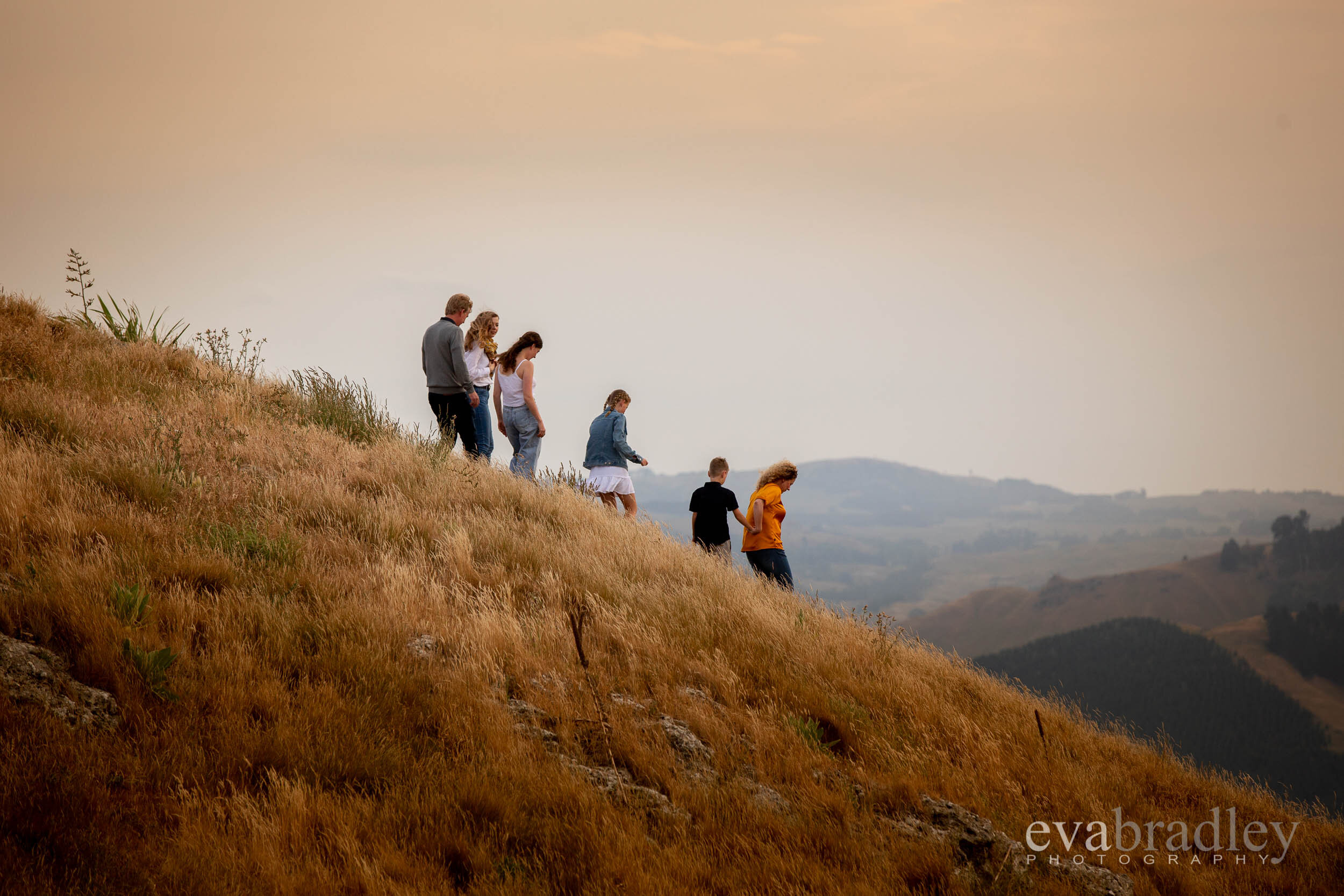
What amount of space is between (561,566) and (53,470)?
3499mm

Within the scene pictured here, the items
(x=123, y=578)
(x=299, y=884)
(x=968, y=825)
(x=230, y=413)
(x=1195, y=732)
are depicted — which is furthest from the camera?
(x=1195, y=732)

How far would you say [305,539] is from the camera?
5598 millimetres

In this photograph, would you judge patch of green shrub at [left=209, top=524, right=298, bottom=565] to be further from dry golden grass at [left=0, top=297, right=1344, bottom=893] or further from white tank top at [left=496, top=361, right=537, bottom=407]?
white tank top at [left=496, top=361, right=537, bottom=407]

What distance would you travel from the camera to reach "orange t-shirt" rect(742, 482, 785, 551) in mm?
8891

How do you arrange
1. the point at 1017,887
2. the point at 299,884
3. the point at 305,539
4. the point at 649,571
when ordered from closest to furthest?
the point at 299,884 < the point at 1017,887 < the point at 305,539 < the point at 649,571

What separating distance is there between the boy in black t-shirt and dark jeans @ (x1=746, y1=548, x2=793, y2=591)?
0.29m

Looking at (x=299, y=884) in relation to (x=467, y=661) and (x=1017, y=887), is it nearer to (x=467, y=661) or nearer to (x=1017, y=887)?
(x=467, y=661)

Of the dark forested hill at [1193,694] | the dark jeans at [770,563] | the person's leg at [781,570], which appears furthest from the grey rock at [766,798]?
the dark forested hill at [1193,694]

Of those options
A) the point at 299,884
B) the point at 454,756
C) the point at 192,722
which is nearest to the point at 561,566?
the point at 454,756

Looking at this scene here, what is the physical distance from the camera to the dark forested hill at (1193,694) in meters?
153

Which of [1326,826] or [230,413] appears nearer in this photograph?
[1326,826]

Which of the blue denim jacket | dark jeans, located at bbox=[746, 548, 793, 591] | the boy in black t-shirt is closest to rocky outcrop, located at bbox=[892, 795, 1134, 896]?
dark jeans, located at bbox=[746, 548, 793, 591]

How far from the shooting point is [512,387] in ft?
32.0

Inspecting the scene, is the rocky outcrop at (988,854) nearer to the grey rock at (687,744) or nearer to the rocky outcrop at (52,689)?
the grey rock at (687,744)
